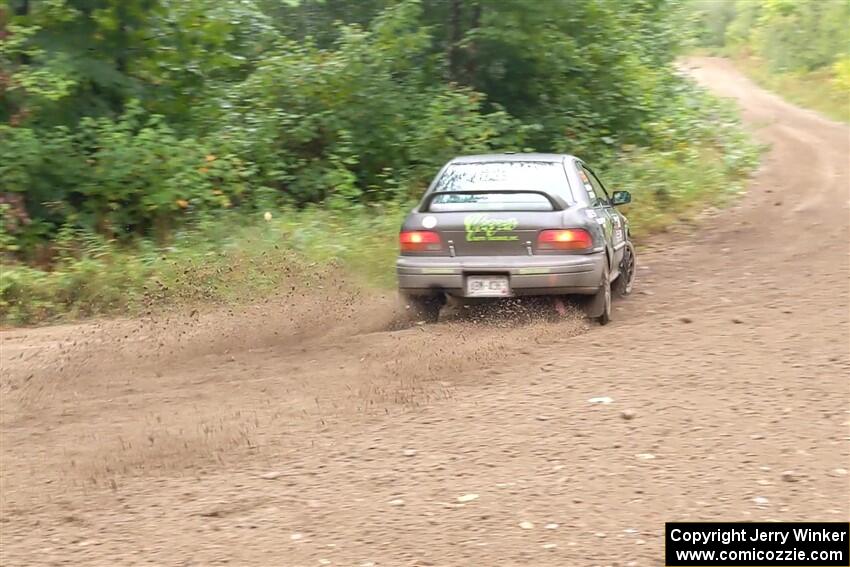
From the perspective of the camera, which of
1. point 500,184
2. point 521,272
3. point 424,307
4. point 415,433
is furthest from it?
point 424,307

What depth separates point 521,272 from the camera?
7988mm

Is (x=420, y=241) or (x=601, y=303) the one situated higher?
(x=420, y=241)

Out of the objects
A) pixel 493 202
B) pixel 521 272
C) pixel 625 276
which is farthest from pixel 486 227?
pixel 625 276

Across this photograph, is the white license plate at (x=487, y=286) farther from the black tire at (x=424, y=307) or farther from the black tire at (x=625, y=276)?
the black tire at (x=625, y=276)

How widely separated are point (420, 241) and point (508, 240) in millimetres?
787

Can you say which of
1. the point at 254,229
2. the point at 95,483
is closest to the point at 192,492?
the point at 95,483

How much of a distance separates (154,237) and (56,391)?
530 cm

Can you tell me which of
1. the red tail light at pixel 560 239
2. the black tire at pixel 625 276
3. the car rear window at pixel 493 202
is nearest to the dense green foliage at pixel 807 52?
the black tire at pixel 625 276

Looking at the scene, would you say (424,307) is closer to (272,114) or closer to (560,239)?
(560,239)

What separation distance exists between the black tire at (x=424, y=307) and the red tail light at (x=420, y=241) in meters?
0.49

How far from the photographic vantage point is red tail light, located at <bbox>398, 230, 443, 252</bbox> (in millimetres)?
8273

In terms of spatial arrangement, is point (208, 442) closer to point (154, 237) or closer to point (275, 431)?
point (275, 431)

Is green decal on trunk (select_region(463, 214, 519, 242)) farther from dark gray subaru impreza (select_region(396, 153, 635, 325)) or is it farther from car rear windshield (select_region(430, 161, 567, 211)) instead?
car rear windshield (select_region(430, 161, 567, 211))

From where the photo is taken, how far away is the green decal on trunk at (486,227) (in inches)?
318
